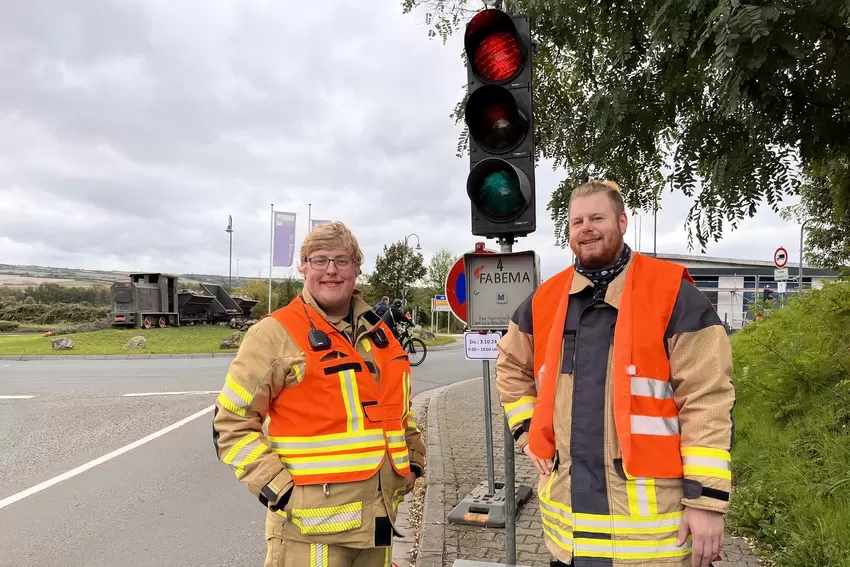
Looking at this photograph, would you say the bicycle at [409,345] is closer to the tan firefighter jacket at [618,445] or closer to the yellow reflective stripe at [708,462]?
the tan firefighter jacket at [618,445]

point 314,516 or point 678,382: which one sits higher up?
point 678,382

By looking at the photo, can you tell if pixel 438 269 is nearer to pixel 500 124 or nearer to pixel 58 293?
pixel 58 293

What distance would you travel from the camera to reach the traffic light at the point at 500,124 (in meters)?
3.36

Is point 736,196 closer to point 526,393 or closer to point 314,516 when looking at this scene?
point 526,393

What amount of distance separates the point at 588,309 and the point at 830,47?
10.3ft

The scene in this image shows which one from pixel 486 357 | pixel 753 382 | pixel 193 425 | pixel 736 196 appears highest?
pixel 736 196

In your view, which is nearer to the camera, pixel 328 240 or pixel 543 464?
pixel 543 464

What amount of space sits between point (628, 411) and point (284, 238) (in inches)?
1059

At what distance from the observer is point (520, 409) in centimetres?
233

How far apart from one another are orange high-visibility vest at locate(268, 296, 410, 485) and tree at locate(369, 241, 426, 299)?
108 ft

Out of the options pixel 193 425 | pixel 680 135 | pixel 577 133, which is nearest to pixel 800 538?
pixel 680 135

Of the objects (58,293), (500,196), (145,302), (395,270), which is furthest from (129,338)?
(58,293)

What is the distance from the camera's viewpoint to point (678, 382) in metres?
1.88

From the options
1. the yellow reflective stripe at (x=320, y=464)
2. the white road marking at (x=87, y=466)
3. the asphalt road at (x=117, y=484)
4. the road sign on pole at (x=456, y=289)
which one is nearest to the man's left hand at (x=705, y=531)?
the yellow reflective stripe at (x=320, y=464)
